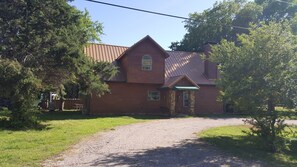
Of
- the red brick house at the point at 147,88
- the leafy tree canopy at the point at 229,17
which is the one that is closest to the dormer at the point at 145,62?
the red brick house at the point at 147,88

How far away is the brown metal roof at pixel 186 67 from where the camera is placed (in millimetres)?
29594

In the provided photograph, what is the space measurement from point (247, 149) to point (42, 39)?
10.8 meters

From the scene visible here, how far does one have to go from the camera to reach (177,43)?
5362 cm

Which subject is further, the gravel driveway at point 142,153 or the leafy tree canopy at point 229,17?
the leafy tree canopy at point 229,17

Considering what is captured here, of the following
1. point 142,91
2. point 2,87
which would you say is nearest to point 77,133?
point 2,87

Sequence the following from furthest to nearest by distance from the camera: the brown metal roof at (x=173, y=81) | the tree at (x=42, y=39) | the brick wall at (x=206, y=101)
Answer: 1. the brick wall at (x=206, y=101)
2. the brown metal roof at (x=173, y=81)
3. the tree at (x=42, y=39)

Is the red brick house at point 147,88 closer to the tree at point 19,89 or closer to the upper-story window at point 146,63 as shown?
the upper-story window at point 146,63

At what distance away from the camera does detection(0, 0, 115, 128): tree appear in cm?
1477

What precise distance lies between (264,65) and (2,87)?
11.3m

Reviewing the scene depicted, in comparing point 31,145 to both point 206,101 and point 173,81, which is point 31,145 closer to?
point 173,81

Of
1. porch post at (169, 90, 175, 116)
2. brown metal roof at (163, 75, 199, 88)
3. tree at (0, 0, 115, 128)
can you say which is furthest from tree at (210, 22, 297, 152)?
porch post at (169, 90, 175, 116)

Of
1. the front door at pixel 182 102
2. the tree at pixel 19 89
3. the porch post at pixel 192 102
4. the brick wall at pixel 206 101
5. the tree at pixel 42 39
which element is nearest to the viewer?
the tree at pixel 19 89

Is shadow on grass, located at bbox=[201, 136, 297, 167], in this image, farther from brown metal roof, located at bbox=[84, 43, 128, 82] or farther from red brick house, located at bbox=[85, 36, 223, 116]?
brown metal roof, located at bbox=[84, 43, 128, 82]

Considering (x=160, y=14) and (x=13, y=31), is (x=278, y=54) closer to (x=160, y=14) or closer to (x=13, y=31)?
(x=160, y=14)
